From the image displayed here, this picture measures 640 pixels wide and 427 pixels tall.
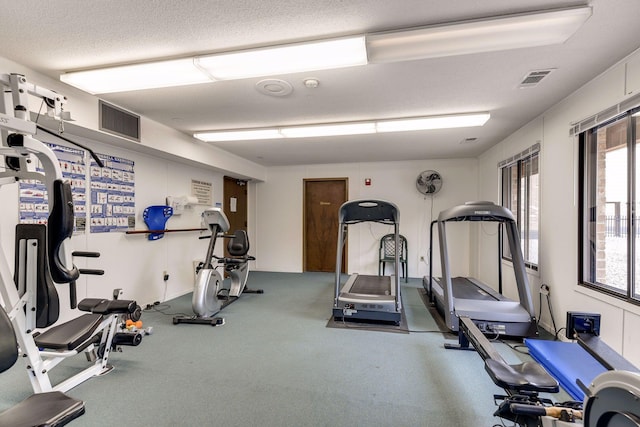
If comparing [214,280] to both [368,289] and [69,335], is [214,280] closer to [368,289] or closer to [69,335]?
[69,335]

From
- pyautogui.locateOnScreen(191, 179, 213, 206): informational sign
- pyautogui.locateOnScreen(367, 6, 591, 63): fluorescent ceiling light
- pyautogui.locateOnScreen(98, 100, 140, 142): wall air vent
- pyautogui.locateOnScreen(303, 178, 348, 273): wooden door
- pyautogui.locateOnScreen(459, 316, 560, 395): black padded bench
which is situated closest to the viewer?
pyautogui.locateOnScreen(459, 316, 560, 395): black padded bench

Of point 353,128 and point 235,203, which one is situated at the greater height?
point 353,128

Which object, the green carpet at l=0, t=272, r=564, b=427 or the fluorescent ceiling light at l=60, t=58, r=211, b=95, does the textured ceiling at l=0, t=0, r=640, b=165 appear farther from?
the green carpet at l=0, t=272, r=564, b=427

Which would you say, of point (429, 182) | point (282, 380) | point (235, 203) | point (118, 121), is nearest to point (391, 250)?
point (429, 182)

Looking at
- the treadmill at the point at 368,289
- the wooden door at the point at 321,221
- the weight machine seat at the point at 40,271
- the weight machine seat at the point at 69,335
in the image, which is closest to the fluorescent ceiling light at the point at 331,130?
the treadmill at the point at 368,289

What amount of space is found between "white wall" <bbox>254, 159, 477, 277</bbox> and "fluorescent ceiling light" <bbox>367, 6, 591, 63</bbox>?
4149mm

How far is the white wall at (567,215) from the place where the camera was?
2164mm

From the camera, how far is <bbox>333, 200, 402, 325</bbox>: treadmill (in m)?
3.37

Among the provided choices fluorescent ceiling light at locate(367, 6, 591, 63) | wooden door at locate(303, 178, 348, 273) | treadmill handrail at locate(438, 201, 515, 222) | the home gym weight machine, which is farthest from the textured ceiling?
wooden door at locate(303, 178, 348, 273)

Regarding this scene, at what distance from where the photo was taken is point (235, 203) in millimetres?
6141

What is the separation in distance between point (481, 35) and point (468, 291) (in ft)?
10.8

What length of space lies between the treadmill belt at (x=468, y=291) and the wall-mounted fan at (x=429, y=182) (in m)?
1.83

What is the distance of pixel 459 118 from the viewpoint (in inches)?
129

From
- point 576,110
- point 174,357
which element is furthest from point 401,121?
point 174,357
